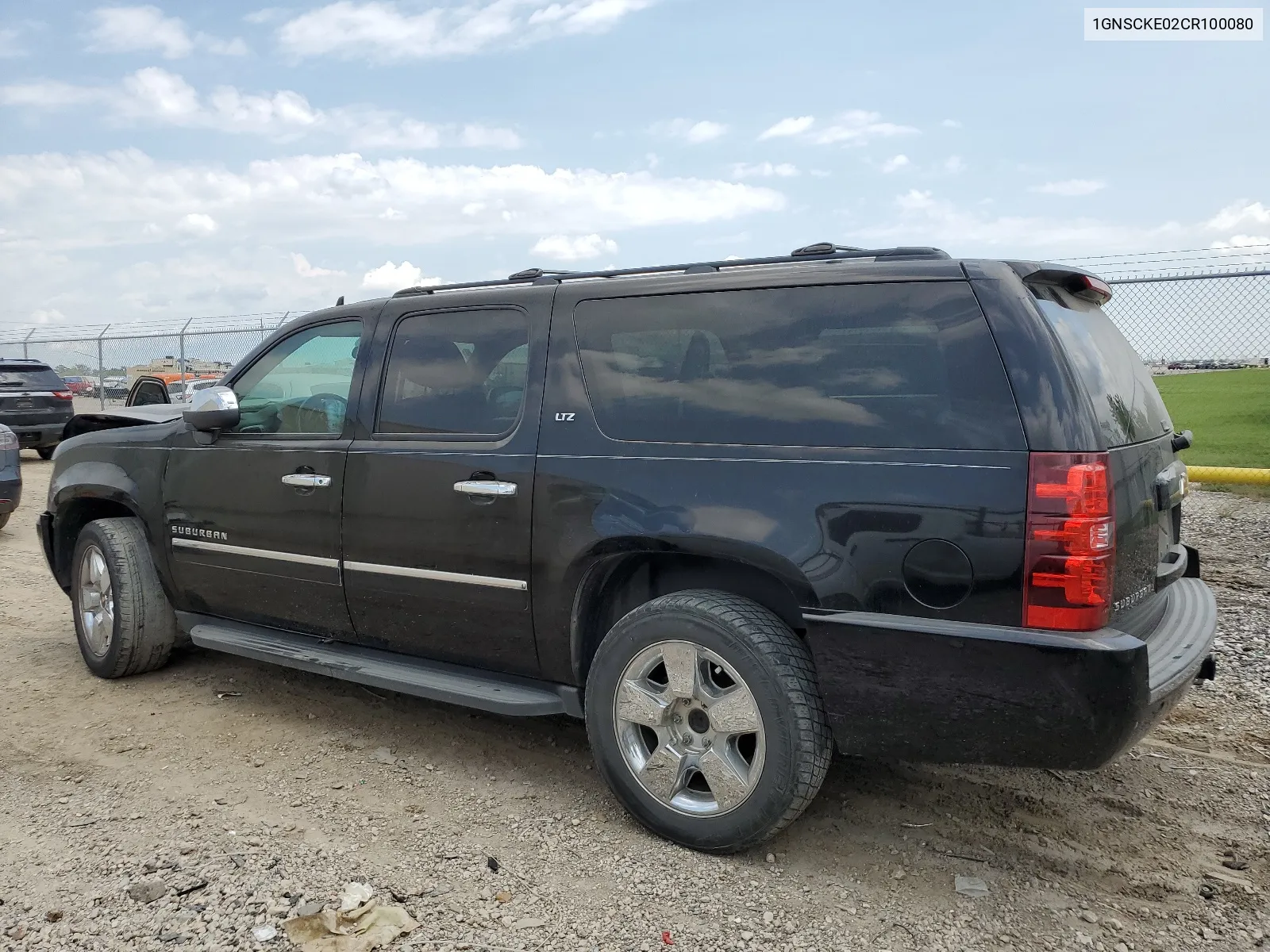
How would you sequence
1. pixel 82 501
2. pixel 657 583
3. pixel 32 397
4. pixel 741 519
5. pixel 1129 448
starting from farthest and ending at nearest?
pixel 32 397
pixel 82 501
pixel 657 583
pixel 741 519
pixel 1129 448

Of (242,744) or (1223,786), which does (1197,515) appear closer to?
(1223,786)

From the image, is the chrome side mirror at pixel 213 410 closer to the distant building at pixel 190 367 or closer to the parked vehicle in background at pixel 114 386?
the distant building at pixel 190 367

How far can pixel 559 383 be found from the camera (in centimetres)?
365

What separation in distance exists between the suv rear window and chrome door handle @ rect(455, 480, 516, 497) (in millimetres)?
414

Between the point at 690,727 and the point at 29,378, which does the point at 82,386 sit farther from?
the point at 690,727

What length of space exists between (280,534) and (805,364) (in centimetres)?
241

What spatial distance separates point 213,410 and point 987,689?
3.39 metres

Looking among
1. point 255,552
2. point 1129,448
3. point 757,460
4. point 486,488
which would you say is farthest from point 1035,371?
point 255,552

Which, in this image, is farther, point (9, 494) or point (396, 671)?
point (9, 494)

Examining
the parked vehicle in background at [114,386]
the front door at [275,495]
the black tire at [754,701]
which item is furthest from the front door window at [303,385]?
the parked vehicle in background at [114,386]

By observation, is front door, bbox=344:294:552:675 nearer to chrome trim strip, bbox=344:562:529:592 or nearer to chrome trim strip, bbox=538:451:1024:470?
chrome trim strip, bbox=344:562:529:592

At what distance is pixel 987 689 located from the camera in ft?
9.16

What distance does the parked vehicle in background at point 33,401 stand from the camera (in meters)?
14.8

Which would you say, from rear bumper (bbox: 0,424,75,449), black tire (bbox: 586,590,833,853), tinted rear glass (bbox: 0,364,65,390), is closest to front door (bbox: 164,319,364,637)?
black tire (bbox: 586,590,833,853)
